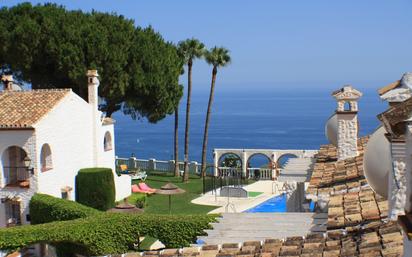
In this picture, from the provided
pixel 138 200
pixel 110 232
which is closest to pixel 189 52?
pixel 138 200

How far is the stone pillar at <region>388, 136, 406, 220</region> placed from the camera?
6.20 m

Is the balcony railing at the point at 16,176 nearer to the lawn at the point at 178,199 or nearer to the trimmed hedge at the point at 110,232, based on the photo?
the lawn at the point at 178,199

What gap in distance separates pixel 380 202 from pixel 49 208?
51.1 feet

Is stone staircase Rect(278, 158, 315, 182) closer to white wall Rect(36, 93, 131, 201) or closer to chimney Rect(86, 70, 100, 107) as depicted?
white wall Rect(36, 93, 131, 201)

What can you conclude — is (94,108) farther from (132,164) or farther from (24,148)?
(132,164)

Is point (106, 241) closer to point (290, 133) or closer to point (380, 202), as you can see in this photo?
point (380, 202)

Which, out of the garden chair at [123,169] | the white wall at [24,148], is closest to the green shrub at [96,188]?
the white wall at [24,148]

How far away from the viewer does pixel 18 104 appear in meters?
25.2

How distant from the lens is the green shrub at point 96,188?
25875mm

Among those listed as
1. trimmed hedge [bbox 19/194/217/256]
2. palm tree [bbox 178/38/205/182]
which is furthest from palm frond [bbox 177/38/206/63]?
trimmed hedge [bbox 19/194/217/256]

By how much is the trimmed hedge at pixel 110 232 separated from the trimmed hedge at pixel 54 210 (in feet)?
5.92

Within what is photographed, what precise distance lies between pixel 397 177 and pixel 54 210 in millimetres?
17020

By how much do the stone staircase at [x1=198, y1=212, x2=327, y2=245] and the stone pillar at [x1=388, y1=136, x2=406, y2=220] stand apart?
17.9 ft

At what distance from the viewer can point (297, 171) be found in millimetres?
19766
